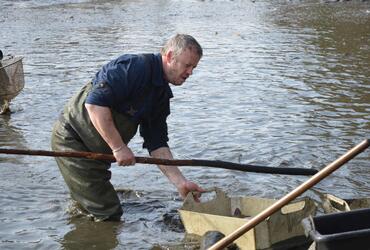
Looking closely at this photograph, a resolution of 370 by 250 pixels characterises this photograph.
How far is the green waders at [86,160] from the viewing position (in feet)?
17.7

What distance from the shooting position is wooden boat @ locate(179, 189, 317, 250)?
485cm

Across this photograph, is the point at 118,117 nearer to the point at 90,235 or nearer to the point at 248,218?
the point at 90,235

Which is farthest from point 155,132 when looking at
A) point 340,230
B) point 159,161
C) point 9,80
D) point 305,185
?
point 9,80

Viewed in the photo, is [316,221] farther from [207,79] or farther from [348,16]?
[348,16]

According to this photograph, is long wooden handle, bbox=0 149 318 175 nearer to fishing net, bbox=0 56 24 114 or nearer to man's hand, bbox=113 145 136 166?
man's hand, bbox=113 145 136 166

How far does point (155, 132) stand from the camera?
18.4 ft

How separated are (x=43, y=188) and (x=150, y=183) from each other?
3.79 feet

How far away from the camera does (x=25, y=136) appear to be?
349 inches

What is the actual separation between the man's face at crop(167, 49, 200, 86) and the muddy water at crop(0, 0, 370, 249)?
1441 mm

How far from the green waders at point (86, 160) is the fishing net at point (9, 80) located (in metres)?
4.35

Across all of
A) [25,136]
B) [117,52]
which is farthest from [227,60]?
[25,136]

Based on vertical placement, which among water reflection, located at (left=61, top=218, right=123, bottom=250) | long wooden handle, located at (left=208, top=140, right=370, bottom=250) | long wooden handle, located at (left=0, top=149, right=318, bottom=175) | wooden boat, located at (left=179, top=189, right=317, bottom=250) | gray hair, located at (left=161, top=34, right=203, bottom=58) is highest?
gray hair, located at (left=161, top=34, right=203, bottom=58)

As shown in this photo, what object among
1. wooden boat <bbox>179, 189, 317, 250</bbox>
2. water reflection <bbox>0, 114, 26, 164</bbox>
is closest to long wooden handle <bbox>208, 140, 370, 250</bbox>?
wooden boat <bbox>179, 189, 317, 250</bbox>

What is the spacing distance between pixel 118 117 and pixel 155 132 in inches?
17.6
